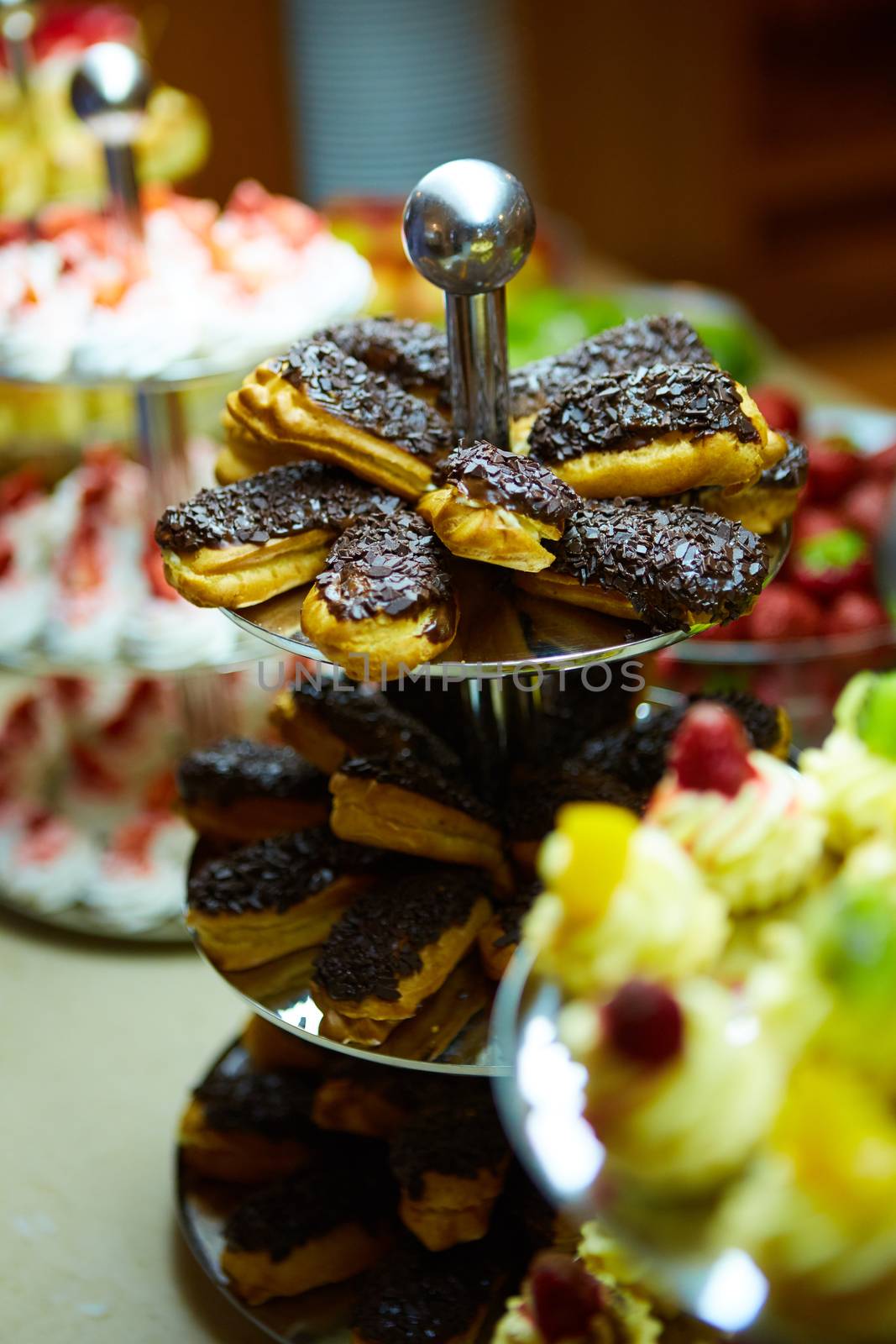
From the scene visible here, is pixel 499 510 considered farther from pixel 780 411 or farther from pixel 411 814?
pixel 780 411

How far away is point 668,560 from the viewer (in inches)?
33.5

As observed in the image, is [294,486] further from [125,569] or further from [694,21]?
[694,21]

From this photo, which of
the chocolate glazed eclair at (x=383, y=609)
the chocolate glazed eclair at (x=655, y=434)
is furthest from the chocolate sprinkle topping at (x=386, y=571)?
the chocolate glazed eclair at (x=655, y=434)

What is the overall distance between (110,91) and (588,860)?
45.0 inches

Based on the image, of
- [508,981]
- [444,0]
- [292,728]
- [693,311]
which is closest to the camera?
[508,981]

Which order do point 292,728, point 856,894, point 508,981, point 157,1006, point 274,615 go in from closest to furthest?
point 856,894, point 508,981, point 274,615, point 292,728, point 157,1006

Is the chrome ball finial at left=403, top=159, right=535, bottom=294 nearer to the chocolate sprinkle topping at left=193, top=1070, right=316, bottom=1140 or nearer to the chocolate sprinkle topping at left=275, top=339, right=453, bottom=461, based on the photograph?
the chocolate sprinkle topping at left=275, top=339, right=453, bottom=461

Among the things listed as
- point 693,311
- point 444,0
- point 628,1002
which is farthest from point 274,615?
point 444,0

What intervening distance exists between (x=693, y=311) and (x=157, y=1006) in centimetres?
149

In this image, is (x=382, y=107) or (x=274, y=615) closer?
(x=274, y=615)

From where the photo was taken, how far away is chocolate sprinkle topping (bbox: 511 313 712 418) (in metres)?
1.03

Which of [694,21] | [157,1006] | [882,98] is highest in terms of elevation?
[694,21]

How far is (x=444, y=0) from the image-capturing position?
9.39 ft

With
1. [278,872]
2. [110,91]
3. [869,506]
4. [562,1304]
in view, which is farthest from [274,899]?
[869,506]
